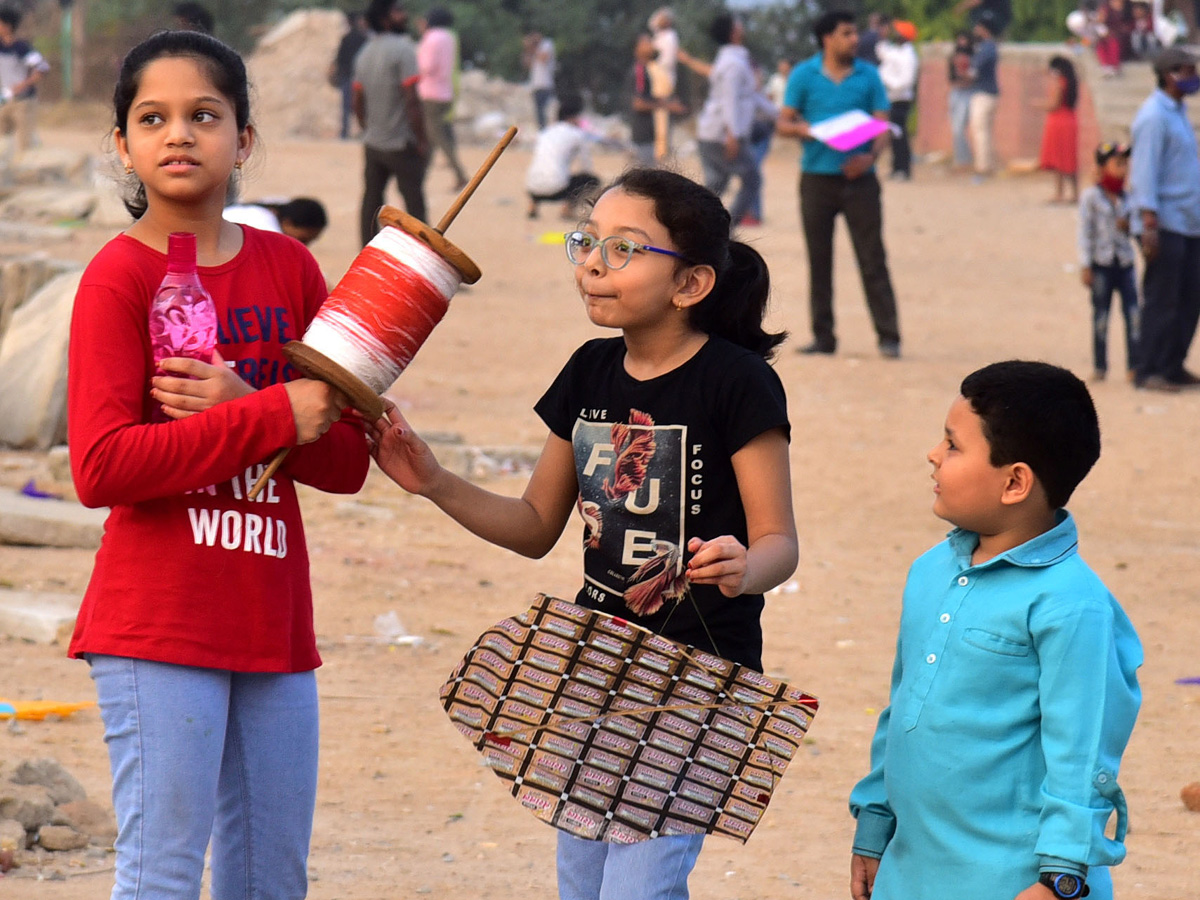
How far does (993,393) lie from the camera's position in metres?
2.58

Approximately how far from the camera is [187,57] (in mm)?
2684

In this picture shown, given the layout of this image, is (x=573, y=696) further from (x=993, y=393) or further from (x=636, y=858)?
(x=993, y=393)

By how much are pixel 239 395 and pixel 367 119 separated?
11.4 meters

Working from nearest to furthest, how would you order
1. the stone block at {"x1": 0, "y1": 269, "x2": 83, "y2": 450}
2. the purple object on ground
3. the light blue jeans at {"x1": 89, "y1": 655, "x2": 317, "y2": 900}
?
the light blue jeans at {"x1": 89, "y1": 655, "x2": 317, "y2": 900} < the purple object on ground < the stone block at {"x1": 0, "y1": 269, "x2": 83, "y2": 450}

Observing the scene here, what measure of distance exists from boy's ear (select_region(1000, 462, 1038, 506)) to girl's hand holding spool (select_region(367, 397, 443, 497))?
0.98 meters

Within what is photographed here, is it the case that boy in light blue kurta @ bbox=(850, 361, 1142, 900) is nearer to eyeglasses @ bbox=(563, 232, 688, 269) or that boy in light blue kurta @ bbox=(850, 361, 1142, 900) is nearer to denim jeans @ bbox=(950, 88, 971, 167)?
eyeglasses @ bbox=(563, 232, 688, 269)

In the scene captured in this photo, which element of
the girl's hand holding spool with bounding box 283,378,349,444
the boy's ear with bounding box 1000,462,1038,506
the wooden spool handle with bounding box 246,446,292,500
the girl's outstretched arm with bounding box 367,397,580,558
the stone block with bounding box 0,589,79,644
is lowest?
the stone block with bounding box 0,589,79,644

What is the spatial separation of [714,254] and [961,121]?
2522 centimetres

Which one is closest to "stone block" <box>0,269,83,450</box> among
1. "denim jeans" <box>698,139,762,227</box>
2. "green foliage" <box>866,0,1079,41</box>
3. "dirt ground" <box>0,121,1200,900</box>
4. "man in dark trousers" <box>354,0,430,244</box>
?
"dirt ground" <box>0,121,1200,900</box>

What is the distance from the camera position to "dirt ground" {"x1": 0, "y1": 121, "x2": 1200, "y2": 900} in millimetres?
4383

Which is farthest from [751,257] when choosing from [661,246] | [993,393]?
[993,393]

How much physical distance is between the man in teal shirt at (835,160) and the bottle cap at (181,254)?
8674mm

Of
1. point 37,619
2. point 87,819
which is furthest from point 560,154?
point 87,819

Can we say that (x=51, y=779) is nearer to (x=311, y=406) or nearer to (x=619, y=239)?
(x=311, y=406)
